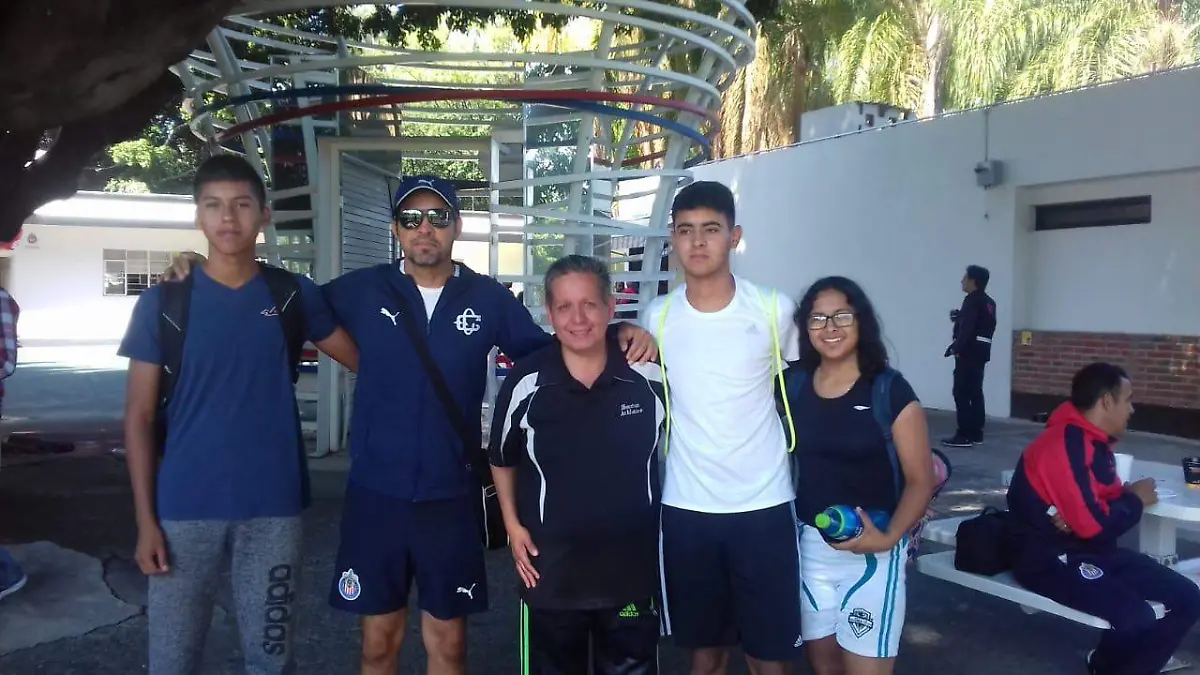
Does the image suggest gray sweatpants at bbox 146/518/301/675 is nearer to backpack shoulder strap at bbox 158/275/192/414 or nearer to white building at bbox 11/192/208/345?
backpack shoulder strap at bbox 158/275/192/414

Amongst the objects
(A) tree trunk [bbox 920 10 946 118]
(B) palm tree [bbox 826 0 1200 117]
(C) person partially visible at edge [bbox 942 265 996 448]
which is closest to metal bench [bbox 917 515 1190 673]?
(C) person partially visible at edge [bbox 942 265 996 448]

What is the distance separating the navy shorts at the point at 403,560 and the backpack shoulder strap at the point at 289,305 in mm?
521

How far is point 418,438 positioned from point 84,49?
132 inches

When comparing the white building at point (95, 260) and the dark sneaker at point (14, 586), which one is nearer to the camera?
the dark sneaker at point (14, 586)

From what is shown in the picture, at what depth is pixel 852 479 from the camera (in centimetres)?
313

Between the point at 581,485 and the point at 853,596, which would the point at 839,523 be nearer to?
the point at 853,596

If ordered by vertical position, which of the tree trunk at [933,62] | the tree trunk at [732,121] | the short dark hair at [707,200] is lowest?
the short dark hair at [707,200]

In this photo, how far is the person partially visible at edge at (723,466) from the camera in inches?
119

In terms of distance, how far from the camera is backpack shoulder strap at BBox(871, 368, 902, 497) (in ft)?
10.1

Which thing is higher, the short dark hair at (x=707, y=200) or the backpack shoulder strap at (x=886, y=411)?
the short dark hair at (x=707, y=200)

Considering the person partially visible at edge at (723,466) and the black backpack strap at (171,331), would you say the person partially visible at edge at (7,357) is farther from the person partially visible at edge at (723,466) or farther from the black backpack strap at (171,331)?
the person partially visible at edge at (723,466)

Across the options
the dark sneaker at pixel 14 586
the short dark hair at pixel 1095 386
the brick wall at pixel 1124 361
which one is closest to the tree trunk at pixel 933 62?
the brick wall at pixel 1124 361

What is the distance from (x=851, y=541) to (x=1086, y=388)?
160cm

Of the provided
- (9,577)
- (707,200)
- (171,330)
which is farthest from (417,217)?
(9,577)
